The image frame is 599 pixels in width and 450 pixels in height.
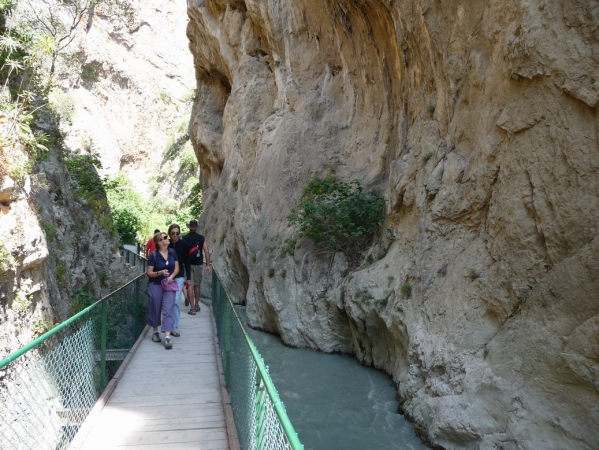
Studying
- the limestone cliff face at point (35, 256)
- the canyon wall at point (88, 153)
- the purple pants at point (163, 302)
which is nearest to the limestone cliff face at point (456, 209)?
the purple pants at point (163, 302)

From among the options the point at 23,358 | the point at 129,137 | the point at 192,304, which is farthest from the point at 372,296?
the point at 129,137

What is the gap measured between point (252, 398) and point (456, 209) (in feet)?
16.2

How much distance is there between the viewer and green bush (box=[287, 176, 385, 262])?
11.0 meters

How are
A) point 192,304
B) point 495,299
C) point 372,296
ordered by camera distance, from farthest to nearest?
1. point 192,304
2. point 372,296
3. point 495,299

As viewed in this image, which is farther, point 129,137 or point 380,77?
point 129,137

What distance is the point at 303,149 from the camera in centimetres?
1393

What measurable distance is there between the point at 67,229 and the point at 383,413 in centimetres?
1043

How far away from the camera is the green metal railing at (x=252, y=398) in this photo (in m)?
2.95

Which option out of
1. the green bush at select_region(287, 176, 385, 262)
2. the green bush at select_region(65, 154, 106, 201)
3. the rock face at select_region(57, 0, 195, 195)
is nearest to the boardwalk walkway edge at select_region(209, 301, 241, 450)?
the green bush at select_region(287, 176, 385, 262)

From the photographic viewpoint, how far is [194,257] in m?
10.5

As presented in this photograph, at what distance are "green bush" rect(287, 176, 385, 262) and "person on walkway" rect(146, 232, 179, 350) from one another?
410cm

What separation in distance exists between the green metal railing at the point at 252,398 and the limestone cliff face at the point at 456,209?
2816 millimetres

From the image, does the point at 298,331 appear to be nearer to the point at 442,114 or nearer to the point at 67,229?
the point at 442,114

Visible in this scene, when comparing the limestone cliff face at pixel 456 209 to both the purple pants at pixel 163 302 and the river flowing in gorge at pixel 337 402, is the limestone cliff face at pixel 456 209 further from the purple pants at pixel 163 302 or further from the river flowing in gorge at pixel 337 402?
the purple pants at pixel 163 302
